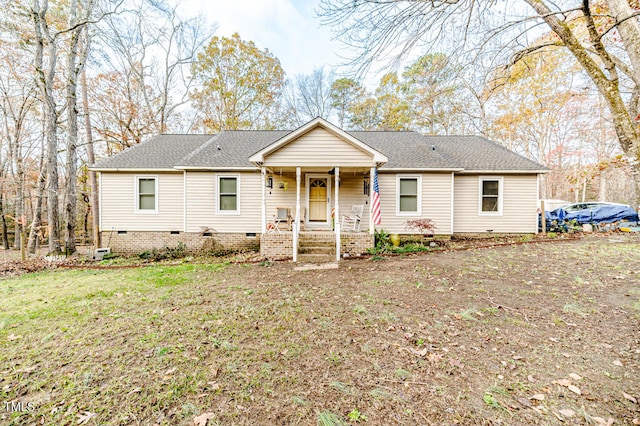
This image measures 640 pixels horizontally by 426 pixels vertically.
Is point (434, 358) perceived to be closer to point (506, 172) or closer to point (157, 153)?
point (506, 172)

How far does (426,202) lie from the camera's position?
10023mm

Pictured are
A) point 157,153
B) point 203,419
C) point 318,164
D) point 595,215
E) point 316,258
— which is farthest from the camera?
point 595,215

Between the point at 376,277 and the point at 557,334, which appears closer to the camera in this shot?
the point at 557,334

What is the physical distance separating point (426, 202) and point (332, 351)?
27.2 feet

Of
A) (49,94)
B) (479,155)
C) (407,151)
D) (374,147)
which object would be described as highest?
(49,94)

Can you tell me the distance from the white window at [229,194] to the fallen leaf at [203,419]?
8.52 meters

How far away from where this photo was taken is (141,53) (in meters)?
17.4

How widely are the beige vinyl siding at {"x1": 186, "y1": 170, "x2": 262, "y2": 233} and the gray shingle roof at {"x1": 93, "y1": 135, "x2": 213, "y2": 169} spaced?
4.68 feet

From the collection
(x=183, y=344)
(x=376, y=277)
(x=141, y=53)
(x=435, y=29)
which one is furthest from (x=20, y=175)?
(x=435, y=29)

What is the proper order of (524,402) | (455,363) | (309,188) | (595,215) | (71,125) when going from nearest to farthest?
(524,402) → (455,363) → (71,125) → (309,188) → (595,215)

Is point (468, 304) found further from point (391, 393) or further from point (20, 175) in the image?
point (20, 175)

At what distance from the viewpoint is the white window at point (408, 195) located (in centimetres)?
1008

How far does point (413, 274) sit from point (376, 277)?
2.92ft

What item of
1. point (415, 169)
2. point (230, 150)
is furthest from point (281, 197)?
point (415, 169)
